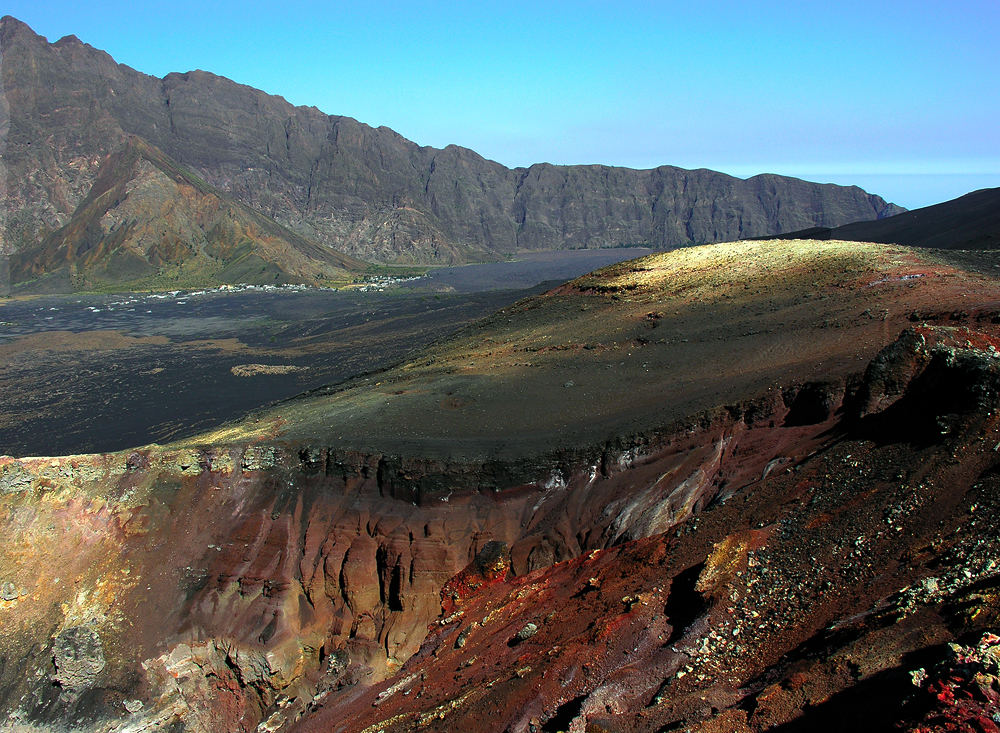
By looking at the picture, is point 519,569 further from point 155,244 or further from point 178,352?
point 155,244

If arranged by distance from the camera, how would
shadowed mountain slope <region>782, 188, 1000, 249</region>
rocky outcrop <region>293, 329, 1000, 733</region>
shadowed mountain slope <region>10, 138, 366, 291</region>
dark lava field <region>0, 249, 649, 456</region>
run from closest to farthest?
rocky outcrop <region>293, 329, 1000, 733</region>, dark lava field <region>0, 249, 649, 456</region>, shadowed mountain slope <region>782, 188, 1000, 249</region>, shadowed mountain slope <region>10, 138, 366, 291</region>

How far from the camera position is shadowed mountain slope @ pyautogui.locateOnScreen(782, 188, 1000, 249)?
193ft

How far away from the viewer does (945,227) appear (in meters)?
70.9

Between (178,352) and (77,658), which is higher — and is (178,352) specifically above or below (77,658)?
above

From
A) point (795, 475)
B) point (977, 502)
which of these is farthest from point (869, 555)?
point (795, 475)

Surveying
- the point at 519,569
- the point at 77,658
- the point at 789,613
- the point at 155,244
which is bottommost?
the point at 77,658

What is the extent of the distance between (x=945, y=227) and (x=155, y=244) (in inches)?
5631

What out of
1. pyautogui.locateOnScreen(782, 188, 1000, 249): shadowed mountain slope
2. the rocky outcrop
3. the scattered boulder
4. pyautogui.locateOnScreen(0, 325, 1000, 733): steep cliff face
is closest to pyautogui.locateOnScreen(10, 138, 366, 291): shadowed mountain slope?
pyautogui.locateOnScreen(782, 188, 1000, 249): shadowed mountain slope

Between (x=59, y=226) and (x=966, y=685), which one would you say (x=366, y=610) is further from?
(x=59, y=226)

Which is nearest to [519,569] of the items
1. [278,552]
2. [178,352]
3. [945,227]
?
[278,552]

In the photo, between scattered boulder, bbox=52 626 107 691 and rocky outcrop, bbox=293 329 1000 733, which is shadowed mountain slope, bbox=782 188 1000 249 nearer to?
rocky outcrop, bbox=293 329 1000 733

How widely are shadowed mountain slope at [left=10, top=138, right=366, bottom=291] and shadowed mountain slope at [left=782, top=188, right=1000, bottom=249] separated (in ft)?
344

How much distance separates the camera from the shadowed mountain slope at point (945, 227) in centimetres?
5880

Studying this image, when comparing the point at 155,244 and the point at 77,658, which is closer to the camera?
the point at 77,658
